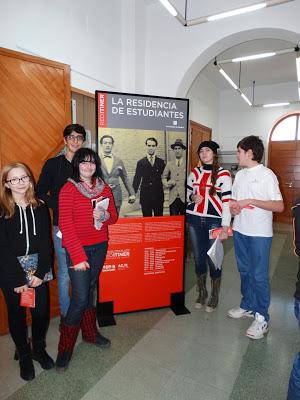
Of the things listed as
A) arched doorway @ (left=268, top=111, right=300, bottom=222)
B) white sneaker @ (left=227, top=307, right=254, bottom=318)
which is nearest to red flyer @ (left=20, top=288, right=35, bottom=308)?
white sneaker @ (left=227, top=307, right=254, bottom=318)

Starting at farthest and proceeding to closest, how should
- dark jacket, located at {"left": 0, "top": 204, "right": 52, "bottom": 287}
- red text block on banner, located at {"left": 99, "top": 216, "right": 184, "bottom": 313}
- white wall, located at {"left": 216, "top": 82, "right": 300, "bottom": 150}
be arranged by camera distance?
1. white wall, located at {"left": 216, "top": 82, "right": 300, "bottom": 150}
2. red text block on banner, located at {"left": 99, "top": 216, "right": 184, "bottom": 313}
3. dark jacket, located at {"left": 0, "top": 204, "right": 52, "bottom": 287}

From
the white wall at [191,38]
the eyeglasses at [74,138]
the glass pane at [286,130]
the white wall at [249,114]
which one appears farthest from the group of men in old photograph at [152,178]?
the glass pane at [286,130]

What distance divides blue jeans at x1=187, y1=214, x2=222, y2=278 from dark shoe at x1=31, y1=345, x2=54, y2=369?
5.07 ft

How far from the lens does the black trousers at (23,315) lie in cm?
186

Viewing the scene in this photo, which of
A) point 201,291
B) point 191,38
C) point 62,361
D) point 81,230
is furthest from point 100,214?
point 191,38

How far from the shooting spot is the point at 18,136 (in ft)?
8.00

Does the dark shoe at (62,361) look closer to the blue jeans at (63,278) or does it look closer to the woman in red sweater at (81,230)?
the woman in red sweater at (81,230)

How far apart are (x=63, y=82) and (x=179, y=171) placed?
1.42 meters

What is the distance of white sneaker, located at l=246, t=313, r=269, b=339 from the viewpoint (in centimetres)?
243

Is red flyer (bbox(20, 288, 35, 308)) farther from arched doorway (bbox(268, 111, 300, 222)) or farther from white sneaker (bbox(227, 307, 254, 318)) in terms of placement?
arched doorway (bbox(268, 111, 300, 222))

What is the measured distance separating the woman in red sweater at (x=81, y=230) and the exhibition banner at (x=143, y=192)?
0.52 meters

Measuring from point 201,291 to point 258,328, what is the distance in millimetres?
674

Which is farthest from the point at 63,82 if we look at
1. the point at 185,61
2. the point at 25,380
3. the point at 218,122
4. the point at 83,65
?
the point at 218,122

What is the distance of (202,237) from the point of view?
2762 mm
